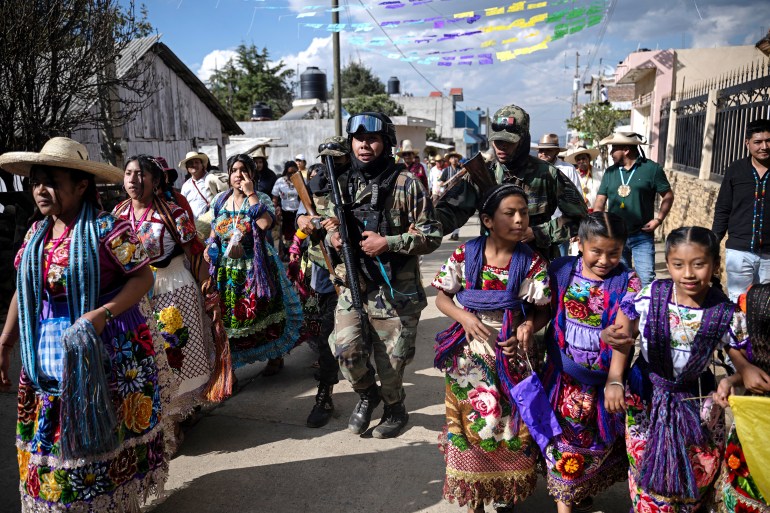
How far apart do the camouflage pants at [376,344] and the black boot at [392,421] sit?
245mm

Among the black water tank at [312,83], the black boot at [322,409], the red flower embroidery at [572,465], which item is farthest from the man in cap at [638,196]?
the black water tank at [312,83]

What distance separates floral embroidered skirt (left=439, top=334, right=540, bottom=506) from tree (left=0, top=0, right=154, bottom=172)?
797cm

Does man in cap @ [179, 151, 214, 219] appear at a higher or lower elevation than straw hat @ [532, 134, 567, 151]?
lower

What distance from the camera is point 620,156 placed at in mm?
6617

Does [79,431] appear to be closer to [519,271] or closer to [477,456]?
[477,456]

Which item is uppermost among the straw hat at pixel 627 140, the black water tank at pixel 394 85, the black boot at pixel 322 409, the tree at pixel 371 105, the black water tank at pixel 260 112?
the black water tank at pixel 394 85

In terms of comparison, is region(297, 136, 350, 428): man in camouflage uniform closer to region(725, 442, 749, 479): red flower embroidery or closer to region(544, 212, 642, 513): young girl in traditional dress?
region(544, 212, 642, 513): young girl in traditional dress

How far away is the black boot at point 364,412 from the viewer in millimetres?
Result: 4211

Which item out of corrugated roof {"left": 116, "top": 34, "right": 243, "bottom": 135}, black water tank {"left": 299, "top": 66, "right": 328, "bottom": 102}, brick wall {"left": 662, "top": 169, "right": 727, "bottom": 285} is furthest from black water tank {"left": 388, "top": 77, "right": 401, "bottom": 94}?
brick wall {"left": 662, "top": 169, "right": 727, "bottom": 285}

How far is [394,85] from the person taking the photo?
5081 cm

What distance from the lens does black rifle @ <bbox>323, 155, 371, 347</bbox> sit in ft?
12.7

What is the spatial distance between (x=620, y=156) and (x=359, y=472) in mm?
4695

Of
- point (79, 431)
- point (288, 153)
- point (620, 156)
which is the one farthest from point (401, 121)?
point (79, 431)

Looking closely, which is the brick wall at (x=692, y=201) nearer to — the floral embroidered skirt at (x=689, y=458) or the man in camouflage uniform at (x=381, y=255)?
the man in camouflage uniform at (x=381, y=255)
